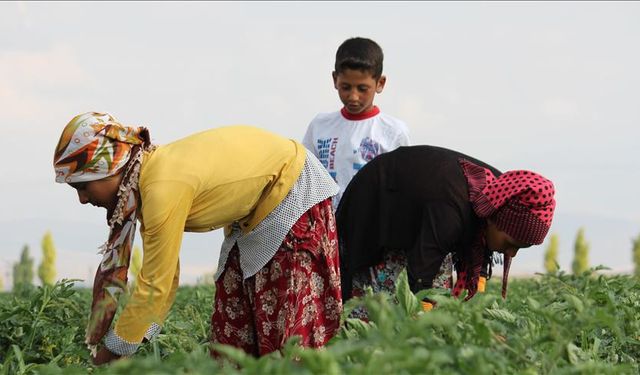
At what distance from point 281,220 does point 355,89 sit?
174 centimetres

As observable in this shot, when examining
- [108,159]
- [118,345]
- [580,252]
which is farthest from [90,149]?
[580,252]

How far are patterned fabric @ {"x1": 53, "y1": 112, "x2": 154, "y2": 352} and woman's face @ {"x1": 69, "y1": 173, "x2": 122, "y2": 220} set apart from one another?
0.02m

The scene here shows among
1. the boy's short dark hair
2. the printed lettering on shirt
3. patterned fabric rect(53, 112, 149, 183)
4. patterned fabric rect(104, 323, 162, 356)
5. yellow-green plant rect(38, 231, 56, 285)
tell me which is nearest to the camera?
patterned fabric rect(53, 112, 149, 183)

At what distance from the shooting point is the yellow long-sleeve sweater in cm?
357

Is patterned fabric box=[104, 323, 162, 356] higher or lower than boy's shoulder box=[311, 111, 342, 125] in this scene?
lower

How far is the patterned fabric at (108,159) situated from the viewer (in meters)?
3.54

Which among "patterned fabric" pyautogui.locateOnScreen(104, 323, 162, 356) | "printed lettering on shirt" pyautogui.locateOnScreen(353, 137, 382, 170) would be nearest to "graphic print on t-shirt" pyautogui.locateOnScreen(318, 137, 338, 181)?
"printed lettering on shirt" pyautogui.locateOnScreen(353, 137, 382, 170)

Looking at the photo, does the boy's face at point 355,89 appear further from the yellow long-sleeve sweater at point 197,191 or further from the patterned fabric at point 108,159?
the patterned fabric at point 108,159

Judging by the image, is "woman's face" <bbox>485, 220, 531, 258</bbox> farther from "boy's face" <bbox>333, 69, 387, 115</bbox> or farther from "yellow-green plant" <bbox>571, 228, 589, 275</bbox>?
"yellow-green plant" <bbox>571, 228, 589, 275</bbox>

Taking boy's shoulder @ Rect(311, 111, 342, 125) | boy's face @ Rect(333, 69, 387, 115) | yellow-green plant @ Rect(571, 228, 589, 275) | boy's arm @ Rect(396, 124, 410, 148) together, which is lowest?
yellow-green plant @ Rect(571, 228, 589, 275)

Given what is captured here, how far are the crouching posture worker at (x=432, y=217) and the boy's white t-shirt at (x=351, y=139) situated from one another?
0.86 m

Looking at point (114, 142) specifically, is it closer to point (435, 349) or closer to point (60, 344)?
point (60, 344)

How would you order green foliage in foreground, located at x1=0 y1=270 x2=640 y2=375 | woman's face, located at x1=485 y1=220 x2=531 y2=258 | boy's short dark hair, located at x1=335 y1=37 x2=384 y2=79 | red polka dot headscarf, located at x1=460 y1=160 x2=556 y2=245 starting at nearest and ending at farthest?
green foliage in foreground, located at x1=0 y1=270 x2=640 y2=375 < red polka dot headscarf, located at x1=460 y1=160 x2=556 y2=245 < woman's face, located at x1=485 y1=220 x2=531 y2=258 < boy's short dark hair, located at x1=335 y1=37 x2=384 y2=79

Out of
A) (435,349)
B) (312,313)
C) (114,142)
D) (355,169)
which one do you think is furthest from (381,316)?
(355,169)
